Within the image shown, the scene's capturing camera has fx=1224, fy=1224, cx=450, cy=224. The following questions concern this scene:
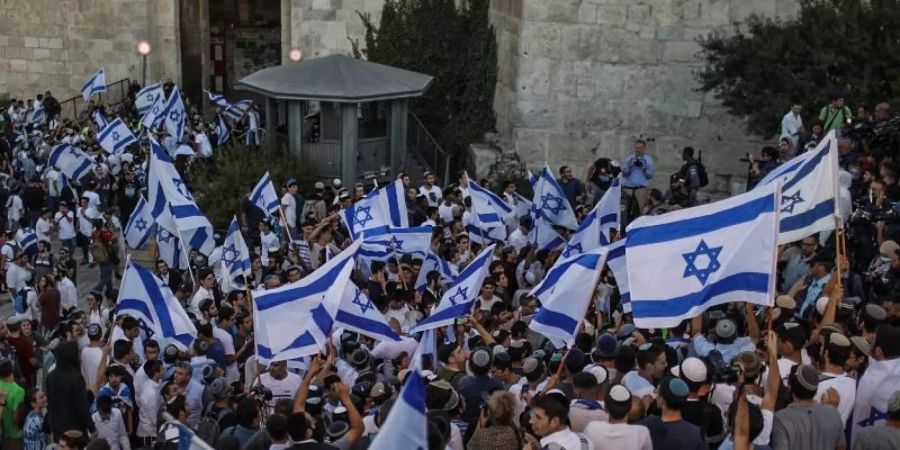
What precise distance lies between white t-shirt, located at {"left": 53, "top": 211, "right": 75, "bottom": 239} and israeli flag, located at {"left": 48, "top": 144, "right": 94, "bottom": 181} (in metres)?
1.16

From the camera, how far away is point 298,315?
9.16 metres

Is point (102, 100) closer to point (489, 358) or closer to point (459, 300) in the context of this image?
point (459, 300)

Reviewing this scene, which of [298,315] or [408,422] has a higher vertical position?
[408,422]

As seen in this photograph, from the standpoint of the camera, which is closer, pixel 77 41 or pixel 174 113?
pixel 174 113

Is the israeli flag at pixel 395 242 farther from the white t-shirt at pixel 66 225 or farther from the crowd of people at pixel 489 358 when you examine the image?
the white t-shirt at pixel 66 225

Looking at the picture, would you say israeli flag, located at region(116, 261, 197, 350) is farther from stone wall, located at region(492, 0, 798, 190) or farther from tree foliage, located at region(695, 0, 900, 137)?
stone wall, located at region(492, 0, 798, 190)

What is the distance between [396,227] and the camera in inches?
539

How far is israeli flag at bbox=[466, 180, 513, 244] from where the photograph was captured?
48.8ft

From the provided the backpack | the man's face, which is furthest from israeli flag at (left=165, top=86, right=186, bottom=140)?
the man's face

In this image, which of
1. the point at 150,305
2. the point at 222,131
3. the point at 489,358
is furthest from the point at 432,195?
the point at 489,358

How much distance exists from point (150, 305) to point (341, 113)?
10259 mm

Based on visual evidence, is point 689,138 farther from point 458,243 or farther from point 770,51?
point 458,243

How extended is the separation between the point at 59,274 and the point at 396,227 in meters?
4.28

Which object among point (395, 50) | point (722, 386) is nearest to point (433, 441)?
point (722, 386)
